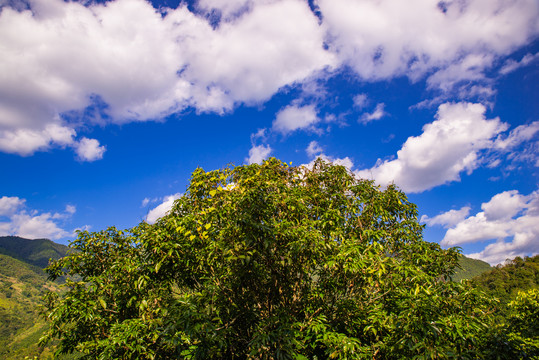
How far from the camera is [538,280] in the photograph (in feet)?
206

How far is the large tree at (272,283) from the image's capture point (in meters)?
5.03

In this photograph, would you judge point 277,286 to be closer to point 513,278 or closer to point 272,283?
point 272,283

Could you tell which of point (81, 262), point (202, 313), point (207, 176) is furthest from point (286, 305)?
point (81, 262)

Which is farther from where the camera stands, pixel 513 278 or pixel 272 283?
pixel 513 278

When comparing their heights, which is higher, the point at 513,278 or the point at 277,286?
the point at 513,278

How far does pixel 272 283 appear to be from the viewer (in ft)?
21.4

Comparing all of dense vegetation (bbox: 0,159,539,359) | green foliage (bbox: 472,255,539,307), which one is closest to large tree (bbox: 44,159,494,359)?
dense vegetation (bbox: 0,159,539,359)

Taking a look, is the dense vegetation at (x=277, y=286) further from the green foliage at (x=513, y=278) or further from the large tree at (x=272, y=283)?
the green foliage at (x=513, y=278)

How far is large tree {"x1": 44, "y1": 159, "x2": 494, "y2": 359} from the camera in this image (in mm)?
5031

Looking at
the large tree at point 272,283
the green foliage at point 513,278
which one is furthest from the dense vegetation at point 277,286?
the green foliage at point 513,278

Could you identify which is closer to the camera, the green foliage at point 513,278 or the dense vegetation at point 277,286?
the dense vegetation at point 277,286

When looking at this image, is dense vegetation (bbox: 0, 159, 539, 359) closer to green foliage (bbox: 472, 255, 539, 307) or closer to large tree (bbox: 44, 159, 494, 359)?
large tree (bbox: 44, 159, 494, 359)

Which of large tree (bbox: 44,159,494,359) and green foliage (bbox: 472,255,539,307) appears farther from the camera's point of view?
green foliage (bbox: 472,255,539,307)

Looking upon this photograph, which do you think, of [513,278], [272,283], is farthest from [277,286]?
[513,278]
